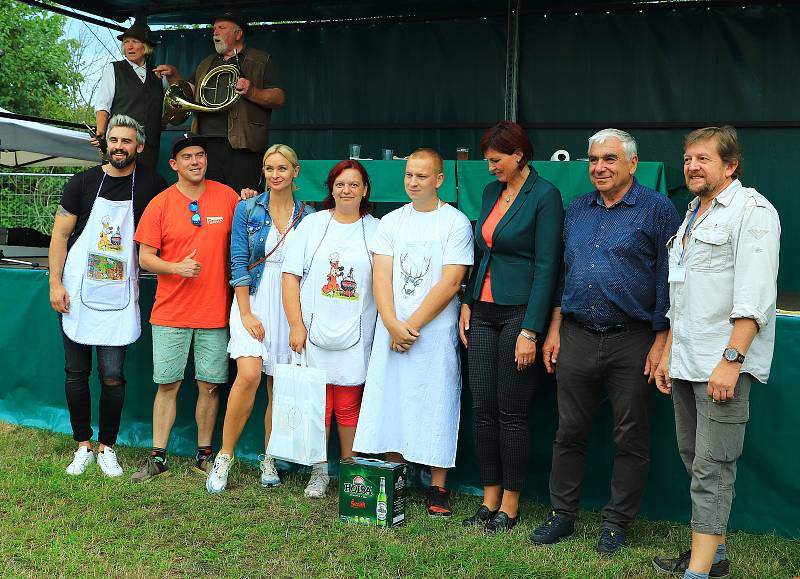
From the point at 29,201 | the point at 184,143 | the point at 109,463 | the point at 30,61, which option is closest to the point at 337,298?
the point at 184,143

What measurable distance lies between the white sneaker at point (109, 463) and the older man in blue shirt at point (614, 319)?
A: 2150mm

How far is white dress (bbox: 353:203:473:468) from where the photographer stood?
3740mm

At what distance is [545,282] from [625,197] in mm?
460

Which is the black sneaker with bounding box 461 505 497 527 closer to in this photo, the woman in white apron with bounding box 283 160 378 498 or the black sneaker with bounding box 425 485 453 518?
the black sneaker with bounding box 425 485 453 518

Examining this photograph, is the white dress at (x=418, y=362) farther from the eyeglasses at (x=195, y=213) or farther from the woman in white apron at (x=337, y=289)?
the eyeglasses at (x=195, y=213)

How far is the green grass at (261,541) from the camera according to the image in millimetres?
3170

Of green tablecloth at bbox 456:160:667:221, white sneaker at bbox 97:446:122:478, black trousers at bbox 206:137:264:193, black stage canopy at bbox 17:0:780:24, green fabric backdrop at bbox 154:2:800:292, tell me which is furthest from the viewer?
black stage canopy at bbox 17:0:780:24

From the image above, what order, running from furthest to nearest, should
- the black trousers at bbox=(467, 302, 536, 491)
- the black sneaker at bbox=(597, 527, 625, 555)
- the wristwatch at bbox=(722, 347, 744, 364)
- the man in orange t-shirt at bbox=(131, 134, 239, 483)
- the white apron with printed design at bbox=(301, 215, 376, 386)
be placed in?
the man in orange t-shirt at bbox=(131, 134, 239, 483), the white apron with printed design at bbox=(301, 215, 376, 386), the black trousers at bbox=(467, 302, 536, 491), the black sneaker at bbox=(597, 527, 625, 555), the wristwatch at bbox=(722, 347, 744, 364)

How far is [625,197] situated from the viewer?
10.8 ft

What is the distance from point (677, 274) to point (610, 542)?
112cm

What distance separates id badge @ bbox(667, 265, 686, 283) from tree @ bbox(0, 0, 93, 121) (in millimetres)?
16497

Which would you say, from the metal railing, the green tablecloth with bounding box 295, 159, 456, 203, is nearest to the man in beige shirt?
the green tablecloth with bounding box 295, 159, 456, 203

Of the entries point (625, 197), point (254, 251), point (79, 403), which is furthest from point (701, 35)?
point (79, 403)

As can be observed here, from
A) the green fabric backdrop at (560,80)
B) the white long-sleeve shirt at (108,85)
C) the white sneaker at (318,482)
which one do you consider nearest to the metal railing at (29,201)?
the green fabric backdrop at (560,80)
